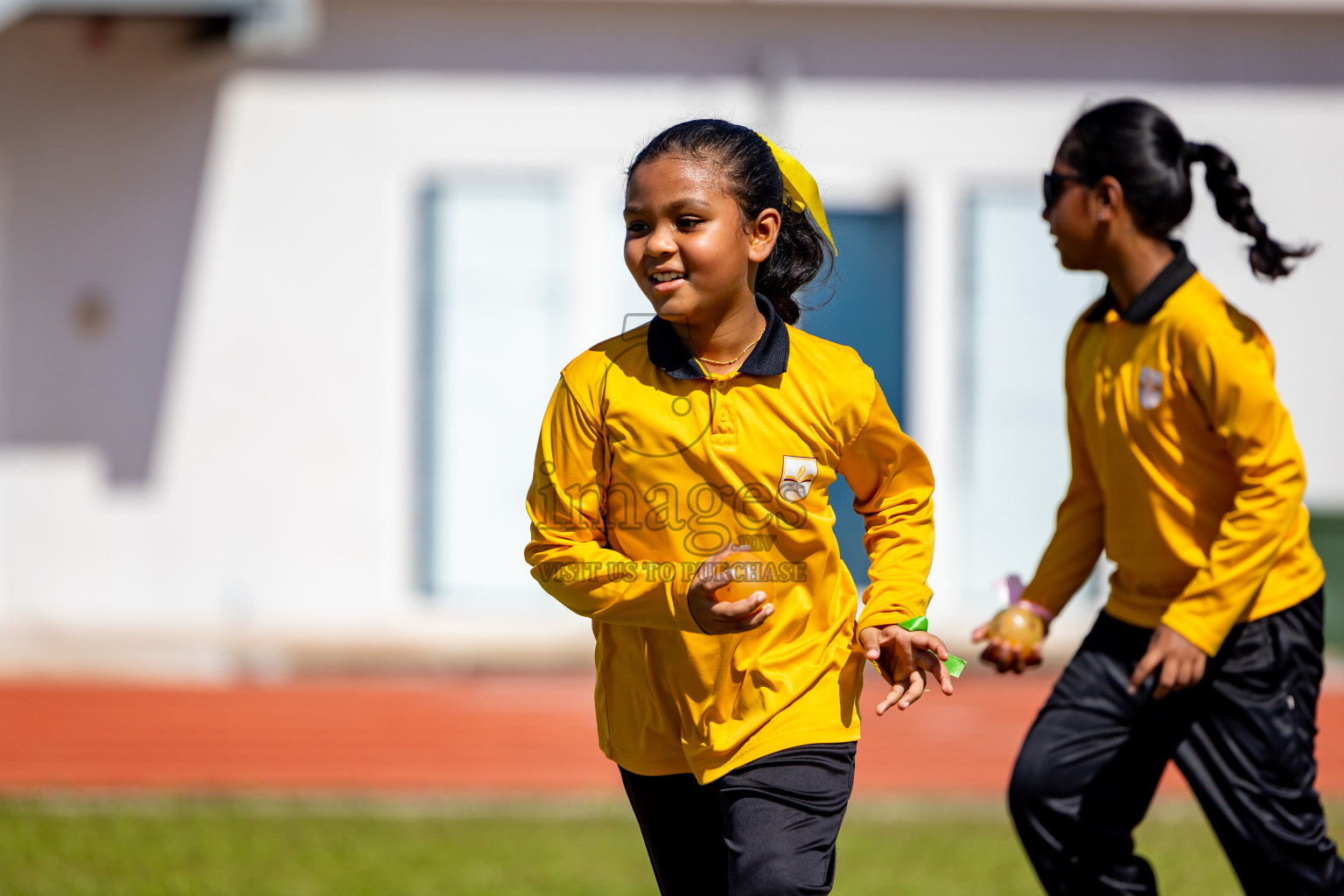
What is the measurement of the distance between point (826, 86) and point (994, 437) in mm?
2478

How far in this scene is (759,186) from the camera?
2.60 metres

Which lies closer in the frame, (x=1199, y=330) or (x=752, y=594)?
(x=752, y=594)

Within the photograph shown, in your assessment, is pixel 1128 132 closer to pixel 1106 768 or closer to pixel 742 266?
pixel 742 266

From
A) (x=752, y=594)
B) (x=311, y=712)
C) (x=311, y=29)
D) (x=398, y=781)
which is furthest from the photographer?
(x=311, y=29)

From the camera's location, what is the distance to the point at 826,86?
9.43 metres

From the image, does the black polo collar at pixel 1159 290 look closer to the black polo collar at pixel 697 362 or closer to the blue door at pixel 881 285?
the black polo collar at pixel 697 362

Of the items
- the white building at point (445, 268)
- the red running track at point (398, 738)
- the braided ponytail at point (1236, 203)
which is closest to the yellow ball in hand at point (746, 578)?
the braided ponytail at point (1236, 203)

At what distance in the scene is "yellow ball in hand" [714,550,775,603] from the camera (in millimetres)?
2354

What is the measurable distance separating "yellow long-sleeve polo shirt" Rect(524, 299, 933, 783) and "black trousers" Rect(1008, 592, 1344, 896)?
733 millimetres

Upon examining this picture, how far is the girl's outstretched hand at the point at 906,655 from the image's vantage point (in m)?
2.54

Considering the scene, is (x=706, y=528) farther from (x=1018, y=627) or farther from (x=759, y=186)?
(x=1018, y=627)

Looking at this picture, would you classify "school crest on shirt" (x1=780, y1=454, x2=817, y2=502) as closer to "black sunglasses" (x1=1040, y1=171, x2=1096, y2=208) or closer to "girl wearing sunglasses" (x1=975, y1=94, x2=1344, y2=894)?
"girl wearing sunglasses" (x1=975, y1=94, x2=1344, y2=894)

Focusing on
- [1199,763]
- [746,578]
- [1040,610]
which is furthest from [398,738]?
[746,578]

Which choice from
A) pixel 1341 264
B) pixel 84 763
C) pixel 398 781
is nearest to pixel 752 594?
pixel 398 781
